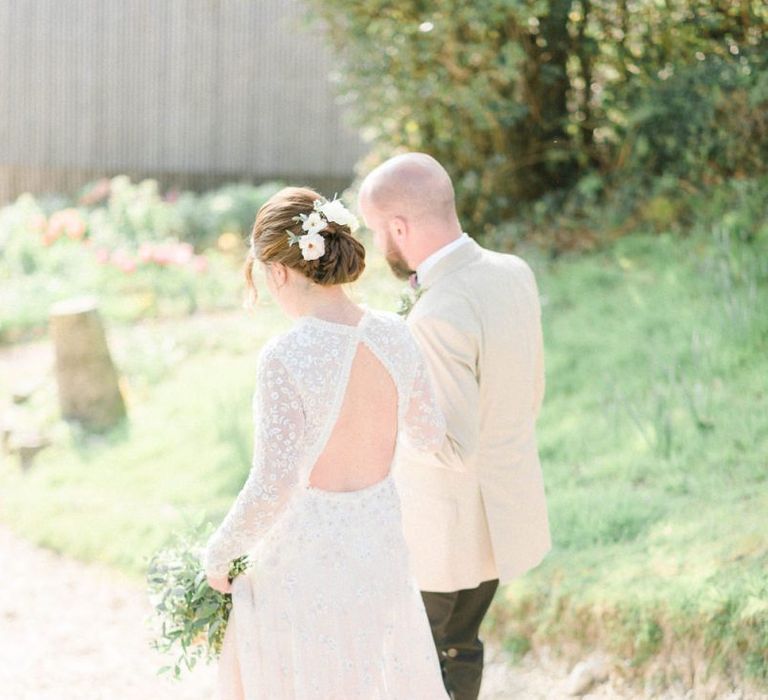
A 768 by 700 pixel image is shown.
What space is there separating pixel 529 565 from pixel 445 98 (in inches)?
213

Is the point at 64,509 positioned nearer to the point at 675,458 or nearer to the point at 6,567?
→ the point at 6,567

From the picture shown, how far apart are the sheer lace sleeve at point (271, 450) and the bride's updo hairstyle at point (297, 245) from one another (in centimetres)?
23

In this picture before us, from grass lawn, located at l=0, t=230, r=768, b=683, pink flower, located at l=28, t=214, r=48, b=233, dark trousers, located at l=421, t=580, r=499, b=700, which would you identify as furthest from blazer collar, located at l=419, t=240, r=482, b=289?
pink flower, located at l=28, t=214, r=48, b=233

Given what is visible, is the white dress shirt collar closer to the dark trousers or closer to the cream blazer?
the cream blazer

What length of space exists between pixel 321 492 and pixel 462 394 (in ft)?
1.67

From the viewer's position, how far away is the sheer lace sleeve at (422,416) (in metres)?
2.72

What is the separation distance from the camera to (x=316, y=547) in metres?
2.63

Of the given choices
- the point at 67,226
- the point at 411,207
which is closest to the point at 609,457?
the point at 411,207

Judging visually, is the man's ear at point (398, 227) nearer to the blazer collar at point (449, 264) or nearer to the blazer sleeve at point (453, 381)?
the blazer collar at point (449, 264)

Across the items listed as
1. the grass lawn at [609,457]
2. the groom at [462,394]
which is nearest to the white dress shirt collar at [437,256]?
the groom at [462,394]

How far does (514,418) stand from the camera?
3154 mm

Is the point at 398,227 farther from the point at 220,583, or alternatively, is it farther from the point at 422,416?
the point at 220,583

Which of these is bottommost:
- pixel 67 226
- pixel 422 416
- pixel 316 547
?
pixel 67 226

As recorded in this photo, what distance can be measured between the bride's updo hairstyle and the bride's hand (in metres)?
0.74
